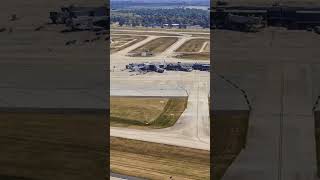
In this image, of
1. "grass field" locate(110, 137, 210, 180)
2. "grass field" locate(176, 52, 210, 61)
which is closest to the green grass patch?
"grass field" locate(110, 137, 210, 180)

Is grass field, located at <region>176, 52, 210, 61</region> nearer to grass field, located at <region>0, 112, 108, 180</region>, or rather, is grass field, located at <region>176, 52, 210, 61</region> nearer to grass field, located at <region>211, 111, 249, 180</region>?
grass field, located at <region>211, 111, 249, 180</region>

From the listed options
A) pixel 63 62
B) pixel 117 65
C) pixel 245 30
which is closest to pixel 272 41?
pixel 245 30

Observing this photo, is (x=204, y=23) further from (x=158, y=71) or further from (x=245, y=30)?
(x=245, y=30)

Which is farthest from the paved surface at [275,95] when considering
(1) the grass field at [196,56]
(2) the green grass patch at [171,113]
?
(1) the grass field at [196,56]

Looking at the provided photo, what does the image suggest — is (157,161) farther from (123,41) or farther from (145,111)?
(123,41)

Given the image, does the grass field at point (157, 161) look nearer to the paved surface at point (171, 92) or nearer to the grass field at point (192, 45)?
the paved surface at point (171, 92)
